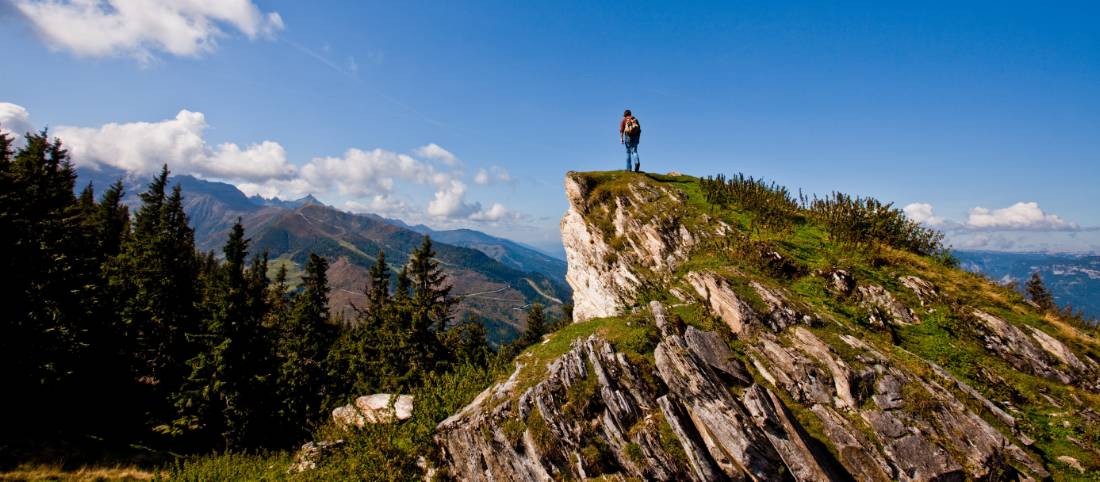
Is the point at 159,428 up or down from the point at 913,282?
down

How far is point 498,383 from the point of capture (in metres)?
19.5

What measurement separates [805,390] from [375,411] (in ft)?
63.4

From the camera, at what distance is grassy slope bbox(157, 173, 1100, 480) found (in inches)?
541

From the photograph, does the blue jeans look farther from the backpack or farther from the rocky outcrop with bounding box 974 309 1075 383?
the rocky outcrop with bounding box 974 309 1075 383

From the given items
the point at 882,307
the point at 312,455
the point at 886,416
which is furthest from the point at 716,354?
the point at 312,455

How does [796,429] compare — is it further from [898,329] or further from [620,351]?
[898,329]

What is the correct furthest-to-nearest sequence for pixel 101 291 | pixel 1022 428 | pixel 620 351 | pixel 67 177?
pixel 67 177, pixel 101 291, pixel 620 351, pixel 1022 428

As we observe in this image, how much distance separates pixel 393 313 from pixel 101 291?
2131 cm

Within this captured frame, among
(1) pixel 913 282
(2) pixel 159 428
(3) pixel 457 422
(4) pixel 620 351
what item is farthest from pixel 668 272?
(2) pixel 159 428

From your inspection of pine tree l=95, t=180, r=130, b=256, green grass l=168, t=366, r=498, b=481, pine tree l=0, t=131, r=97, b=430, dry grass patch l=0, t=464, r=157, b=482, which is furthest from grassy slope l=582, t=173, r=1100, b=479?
pine tree l=95, t=180, r=130, b=256

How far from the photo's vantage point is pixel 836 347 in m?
15.4

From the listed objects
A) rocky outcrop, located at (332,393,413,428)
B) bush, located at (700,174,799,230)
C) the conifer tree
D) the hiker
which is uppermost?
the hiker

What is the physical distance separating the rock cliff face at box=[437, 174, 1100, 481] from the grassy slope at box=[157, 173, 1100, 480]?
0.28 ft

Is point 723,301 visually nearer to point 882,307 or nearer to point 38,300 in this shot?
→ point 882,307
